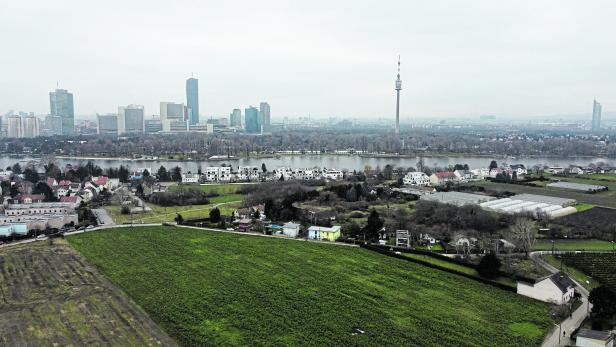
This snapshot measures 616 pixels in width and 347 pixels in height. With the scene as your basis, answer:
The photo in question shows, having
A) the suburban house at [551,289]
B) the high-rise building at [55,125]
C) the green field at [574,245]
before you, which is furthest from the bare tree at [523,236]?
the high-rise building at [55,125]

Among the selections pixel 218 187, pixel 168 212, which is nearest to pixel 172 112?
pixel 218 187

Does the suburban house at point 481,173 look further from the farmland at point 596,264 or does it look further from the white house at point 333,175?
the farmland at point 596,264

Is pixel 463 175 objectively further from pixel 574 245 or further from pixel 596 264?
pixel 596 264

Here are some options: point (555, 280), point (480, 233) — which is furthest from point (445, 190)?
point (555, 280)

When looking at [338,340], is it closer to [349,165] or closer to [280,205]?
[280,205]

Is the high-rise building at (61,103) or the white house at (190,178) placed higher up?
the high-rise building at (61,103)
